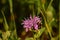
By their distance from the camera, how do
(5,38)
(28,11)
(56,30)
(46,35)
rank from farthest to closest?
(28,11), (56,30), (46,35), (5,38)

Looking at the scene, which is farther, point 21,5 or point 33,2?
point 21,5

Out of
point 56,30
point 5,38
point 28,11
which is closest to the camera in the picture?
point 5,38

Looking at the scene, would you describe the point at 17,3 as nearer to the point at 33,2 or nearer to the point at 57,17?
the point at 33,2

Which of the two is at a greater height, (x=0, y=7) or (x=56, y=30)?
(x=0, y=7)

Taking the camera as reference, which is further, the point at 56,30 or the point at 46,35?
the point at 56,30

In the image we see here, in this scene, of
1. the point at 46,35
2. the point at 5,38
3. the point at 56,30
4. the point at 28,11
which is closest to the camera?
the point at 5,38

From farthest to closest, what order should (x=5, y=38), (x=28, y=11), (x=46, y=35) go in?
(x=28, y=11) < (x=46, y=35) < (x=5, y=38)

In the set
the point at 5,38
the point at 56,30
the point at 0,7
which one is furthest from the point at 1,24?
the point at 5,38

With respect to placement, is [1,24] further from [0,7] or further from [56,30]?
[56,30]

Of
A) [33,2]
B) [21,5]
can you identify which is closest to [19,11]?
[21,5]
